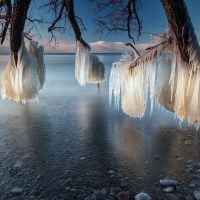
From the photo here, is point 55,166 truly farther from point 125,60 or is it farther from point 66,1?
point 66,1

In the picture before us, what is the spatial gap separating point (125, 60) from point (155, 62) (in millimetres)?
1162

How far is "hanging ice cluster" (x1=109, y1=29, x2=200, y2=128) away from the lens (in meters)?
5.05

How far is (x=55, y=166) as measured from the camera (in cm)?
478

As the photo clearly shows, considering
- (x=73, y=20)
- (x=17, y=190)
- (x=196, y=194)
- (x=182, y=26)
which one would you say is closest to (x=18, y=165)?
(x=17, y=190)

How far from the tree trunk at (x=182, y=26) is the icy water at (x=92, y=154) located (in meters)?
1.85

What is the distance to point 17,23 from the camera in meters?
6.65

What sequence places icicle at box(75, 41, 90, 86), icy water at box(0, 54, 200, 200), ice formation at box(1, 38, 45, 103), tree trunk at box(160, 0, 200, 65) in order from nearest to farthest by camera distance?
1. icy water at box(0, 54, 200, 200)
2. tree trunk at box(160, 0, 200, 65)
3. ice formation at box(1, 38, 45, 103)
4. icicle at box(75, 41, 90, 86)

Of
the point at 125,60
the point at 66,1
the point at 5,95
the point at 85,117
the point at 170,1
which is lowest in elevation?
the point at 85,117

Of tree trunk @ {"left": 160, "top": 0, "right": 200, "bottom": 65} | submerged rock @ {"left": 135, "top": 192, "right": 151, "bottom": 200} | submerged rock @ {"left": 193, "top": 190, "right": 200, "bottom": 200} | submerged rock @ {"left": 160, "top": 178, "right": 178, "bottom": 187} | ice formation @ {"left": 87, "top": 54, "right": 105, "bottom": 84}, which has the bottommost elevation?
submerged rock @ {"left": 135, "top": 192, "right": 151, "bottom": 200}

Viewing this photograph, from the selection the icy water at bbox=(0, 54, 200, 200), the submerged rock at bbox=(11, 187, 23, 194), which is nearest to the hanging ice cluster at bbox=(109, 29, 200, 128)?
the icy water at bbox=(0, 54, 200, 200)

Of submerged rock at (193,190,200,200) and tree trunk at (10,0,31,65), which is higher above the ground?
tree trunk at (10,0,31,65)

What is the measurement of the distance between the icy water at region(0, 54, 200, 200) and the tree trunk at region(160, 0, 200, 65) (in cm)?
185

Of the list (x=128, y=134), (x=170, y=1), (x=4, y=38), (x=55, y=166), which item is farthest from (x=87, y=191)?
(x=4, y=38)

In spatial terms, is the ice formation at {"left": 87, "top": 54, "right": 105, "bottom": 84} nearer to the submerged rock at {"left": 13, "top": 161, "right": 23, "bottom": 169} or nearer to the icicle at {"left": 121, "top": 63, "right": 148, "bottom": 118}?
the icicle at {"left": 121, "top": 63, "right": 148, "bottom": 118}
